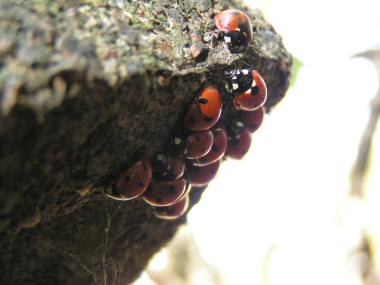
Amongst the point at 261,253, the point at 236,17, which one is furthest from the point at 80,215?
the point at 261,253

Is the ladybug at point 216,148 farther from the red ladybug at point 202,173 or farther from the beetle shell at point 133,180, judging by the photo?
the beetle shell at point 133,180

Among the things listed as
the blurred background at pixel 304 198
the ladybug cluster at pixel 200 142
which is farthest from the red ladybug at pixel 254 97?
the blurred background at pixel 304 198

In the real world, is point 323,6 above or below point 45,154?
below

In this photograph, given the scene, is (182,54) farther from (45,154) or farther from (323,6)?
(323,6)

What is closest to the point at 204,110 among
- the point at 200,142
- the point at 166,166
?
the point at 200,142

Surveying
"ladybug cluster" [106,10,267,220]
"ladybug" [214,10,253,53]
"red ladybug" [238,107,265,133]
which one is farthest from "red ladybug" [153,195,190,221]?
"ladybug" [214,10,253,53]

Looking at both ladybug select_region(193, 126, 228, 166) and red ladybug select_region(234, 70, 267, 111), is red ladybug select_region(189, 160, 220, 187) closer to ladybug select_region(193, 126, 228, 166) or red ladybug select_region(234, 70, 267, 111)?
ladybug select_region(193, 126, 228, 166)

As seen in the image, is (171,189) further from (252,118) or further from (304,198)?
(304,198)
